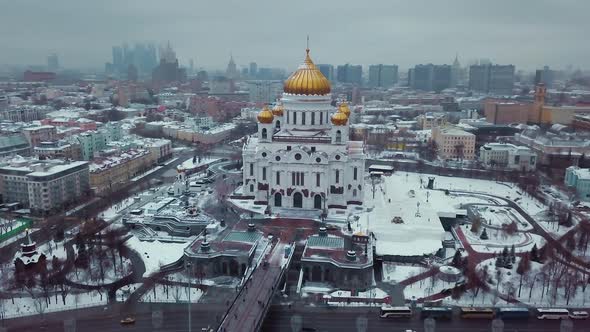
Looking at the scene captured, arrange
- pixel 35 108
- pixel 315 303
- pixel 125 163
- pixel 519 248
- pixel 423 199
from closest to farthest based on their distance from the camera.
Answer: pixel 315 303, pixel 519 248, pixel 423 199, pixel 125 163, pixel 35 108

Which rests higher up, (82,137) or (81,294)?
(82,137)

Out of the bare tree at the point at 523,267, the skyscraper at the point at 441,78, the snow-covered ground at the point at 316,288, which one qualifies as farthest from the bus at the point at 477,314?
the skyscraper at the point at 441,78

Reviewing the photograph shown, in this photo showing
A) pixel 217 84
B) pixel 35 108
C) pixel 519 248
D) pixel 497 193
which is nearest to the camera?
pixel 519 248

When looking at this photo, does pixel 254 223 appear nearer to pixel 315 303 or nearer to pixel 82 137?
pixel 315 303

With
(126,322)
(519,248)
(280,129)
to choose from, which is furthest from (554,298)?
(280,129)

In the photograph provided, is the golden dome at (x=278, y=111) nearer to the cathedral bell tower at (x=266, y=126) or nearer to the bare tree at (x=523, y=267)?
the cathedral bell tower at (x=266, y=126)

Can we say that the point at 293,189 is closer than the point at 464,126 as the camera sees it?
Yes

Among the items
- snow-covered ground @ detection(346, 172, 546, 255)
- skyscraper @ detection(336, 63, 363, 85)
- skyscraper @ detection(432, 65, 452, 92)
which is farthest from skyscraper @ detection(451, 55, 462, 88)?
snow-covered ground @ detection(346, 172, 546, 255)

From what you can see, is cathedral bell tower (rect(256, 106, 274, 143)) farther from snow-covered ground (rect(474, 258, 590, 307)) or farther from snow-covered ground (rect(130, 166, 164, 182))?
snow-covered ground (rect(474, 258, 590, 307))
